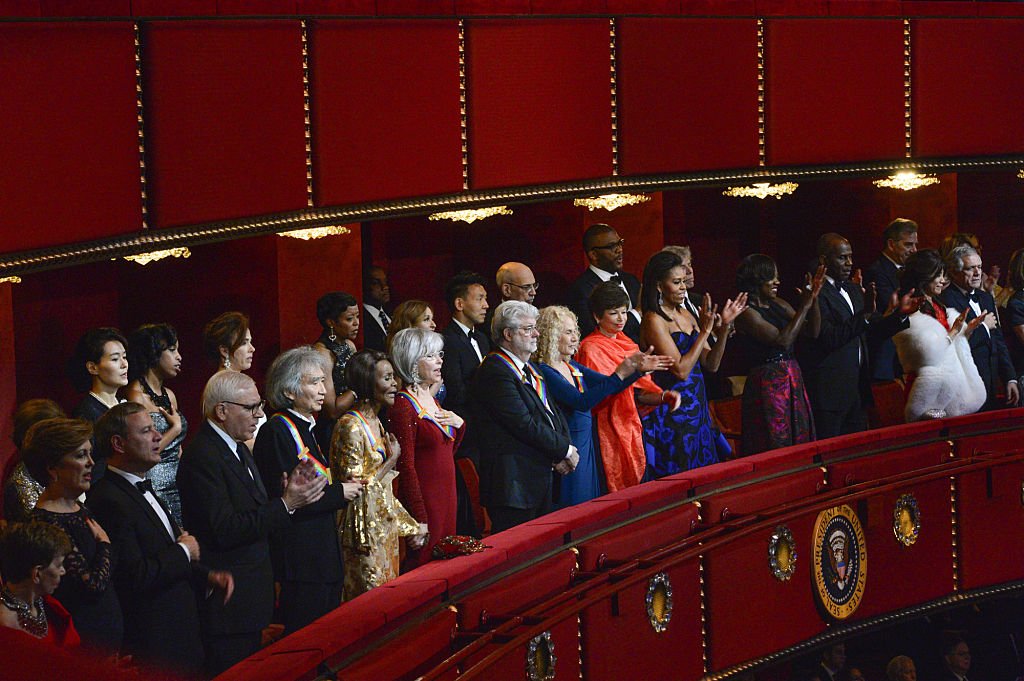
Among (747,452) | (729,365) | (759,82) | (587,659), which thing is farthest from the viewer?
(729,365)

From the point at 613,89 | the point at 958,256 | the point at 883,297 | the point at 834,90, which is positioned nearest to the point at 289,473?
the point at 613,89

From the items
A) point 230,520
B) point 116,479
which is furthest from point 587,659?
point 116,479

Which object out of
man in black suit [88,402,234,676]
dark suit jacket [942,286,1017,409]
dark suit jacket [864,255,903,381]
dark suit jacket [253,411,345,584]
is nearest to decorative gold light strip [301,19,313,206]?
dark suit jacket [253,411,345,584]

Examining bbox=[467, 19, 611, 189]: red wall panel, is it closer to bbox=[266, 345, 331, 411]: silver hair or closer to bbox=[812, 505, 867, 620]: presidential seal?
bbox=[812, 505, 867, 620]: presidential seal

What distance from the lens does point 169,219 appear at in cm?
515

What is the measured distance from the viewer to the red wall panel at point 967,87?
8.29 m

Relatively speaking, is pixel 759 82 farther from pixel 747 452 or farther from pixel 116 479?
pixel 116 479

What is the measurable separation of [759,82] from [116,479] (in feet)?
16.4

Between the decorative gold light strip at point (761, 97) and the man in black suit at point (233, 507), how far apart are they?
4381 mm

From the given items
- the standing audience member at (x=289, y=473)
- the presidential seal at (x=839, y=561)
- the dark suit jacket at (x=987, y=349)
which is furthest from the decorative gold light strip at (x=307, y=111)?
the dark suit jacket at (x=987, y=349)

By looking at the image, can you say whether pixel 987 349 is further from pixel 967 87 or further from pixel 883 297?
pixel 967 87

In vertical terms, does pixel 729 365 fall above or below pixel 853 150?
below

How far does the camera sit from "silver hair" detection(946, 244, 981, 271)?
7336 mm

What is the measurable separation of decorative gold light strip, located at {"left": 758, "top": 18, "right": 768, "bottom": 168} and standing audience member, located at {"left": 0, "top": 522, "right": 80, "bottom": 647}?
5345 mm
